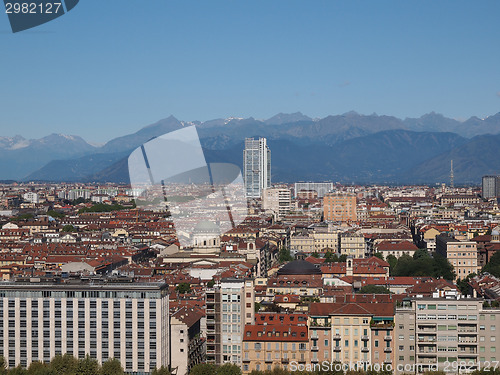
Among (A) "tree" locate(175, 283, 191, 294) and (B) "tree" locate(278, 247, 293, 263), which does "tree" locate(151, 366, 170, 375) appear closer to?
(A) "tree" locate(175, 283, 191, 294)

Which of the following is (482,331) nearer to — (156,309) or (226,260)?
(156,309)

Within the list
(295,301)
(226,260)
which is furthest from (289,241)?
(295,301)

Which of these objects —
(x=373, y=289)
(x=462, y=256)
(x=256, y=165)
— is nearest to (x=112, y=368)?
(x=373, y=289)

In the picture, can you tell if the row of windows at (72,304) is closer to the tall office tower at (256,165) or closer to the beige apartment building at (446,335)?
the beige apartment building at (446,335)

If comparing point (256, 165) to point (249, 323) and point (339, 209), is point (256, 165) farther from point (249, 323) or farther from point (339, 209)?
point (249, 323)

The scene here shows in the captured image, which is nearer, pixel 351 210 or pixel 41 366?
pixel 41 366
